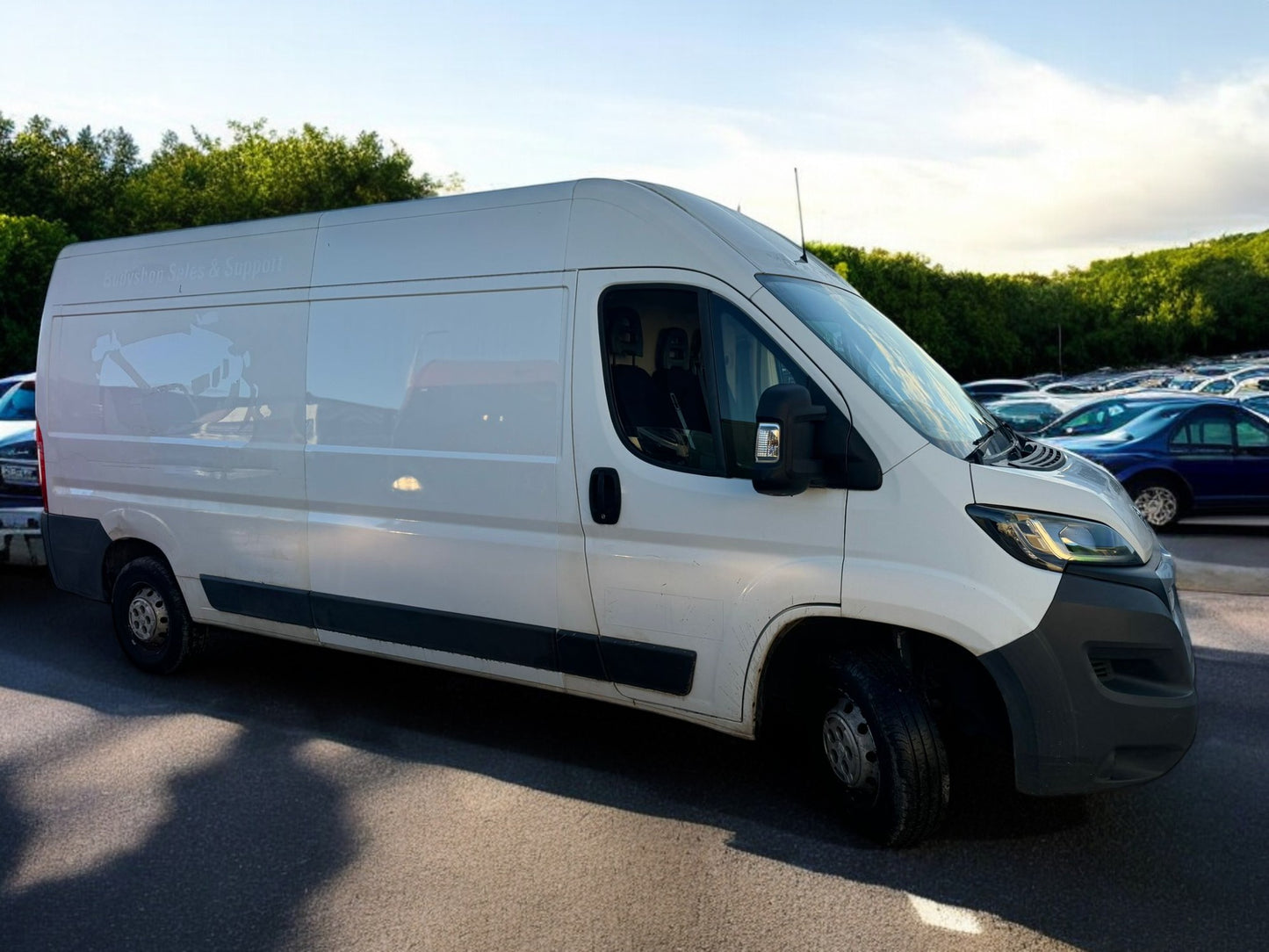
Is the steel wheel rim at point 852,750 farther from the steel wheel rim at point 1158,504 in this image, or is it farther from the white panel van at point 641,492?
the steel wheel rim at point 1158,504

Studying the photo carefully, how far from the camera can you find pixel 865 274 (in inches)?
2574

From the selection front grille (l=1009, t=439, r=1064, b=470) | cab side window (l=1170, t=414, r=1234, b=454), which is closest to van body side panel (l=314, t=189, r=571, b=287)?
front grille (l=1009, t=439, r=1064, b=470)

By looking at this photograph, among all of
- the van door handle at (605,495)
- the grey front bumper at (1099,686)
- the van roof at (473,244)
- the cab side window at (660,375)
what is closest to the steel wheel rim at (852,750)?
the grey front bumper at (1099,686)

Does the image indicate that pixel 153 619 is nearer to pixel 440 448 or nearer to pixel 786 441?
pixel 440 448

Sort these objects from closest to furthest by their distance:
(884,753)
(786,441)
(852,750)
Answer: (786,441), (884,753), (852,750)

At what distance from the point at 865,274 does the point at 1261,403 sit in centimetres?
5110

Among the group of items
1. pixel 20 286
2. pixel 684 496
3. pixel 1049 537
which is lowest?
pixel 1049 537

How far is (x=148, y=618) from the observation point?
5.94 meters

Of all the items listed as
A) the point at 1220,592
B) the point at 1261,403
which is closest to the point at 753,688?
the point at 1220,592

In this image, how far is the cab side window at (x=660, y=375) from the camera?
4.03 metres

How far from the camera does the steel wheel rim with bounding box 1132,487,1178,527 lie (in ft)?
36.4

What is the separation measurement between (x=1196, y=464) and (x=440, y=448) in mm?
9305

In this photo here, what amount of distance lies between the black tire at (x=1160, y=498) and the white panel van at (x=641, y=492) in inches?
296

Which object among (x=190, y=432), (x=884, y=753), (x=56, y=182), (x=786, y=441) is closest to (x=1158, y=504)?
(x=884, y=753)
